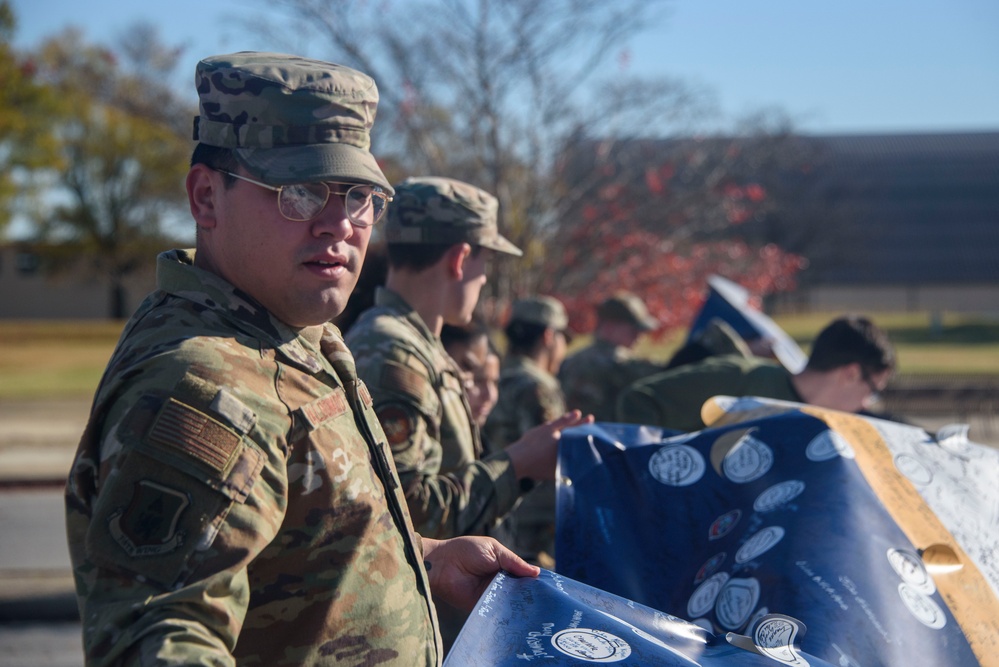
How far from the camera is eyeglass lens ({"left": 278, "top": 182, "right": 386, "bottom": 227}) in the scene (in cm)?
194

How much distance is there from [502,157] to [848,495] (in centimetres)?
863

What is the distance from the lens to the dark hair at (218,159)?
1935 mm

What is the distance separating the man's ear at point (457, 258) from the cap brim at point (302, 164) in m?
1.52

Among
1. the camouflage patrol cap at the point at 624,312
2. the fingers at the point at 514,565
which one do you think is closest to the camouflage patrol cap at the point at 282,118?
the fingers at the point at 514,565

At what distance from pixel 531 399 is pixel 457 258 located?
2410 millimetres

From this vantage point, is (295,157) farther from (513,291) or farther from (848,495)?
(513,291)
